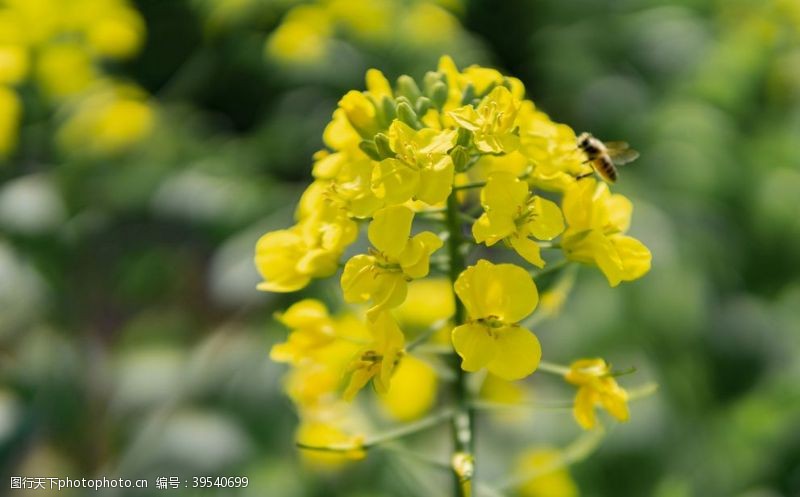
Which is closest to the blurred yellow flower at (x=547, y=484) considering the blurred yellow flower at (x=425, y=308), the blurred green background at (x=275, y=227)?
the blurred green background at (x=275, y=227)

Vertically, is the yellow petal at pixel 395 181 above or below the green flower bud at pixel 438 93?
below

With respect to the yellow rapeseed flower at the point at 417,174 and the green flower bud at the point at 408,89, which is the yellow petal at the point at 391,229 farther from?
the green flower bud at the point at 408,89

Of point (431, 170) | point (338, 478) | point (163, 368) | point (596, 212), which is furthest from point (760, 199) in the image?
point (431, 170)

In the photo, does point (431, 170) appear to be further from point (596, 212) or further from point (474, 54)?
point (474, 54)

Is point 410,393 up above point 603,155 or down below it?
below

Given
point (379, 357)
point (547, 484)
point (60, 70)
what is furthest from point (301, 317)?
point (60, 70)

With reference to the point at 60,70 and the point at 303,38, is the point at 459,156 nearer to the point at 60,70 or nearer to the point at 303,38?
the point at 60,70

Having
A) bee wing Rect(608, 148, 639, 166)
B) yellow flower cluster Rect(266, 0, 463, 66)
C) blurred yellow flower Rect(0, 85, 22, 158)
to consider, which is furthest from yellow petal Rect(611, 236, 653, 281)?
yellow flower cluster Rect(266, 0, 463, 66)
